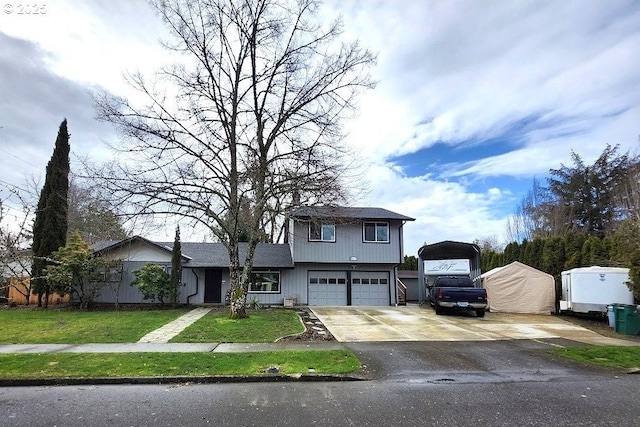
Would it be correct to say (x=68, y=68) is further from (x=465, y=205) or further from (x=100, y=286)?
(x=465, y=205)

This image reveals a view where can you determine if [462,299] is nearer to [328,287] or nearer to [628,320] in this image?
[628,320]

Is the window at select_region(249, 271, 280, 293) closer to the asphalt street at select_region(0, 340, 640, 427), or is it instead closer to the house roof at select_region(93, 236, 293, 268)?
the house roof at select_region(93, 236, 293, 268)

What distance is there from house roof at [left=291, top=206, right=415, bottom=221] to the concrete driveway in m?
4.24

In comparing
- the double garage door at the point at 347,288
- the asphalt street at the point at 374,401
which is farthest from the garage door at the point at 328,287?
the asphalt street at the point at 374,401

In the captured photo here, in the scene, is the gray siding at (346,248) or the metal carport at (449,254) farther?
the metal carport at (449,254)

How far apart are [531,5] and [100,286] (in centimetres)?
2124

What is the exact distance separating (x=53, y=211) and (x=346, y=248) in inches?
599

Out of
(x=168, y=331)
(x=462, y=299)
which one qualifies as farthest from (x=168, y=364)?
(x=462, y=299)

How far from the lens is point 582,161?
34.4 m

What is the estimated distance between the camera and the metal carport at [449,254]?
22664 mm

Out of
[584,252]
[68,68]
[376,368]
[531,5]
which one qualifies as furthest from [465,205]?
[68,68]

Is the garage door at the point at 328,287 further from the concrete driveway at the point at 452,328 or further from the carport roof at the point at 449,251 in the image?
the carport roof at the point at 449,251

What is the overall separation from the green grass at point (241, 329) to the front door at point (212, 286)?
7.63 m

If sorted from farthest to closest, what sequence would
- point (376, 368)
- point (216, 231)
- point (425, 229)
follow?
point (425, 229) < point (216, 231) < point (376, 368)
